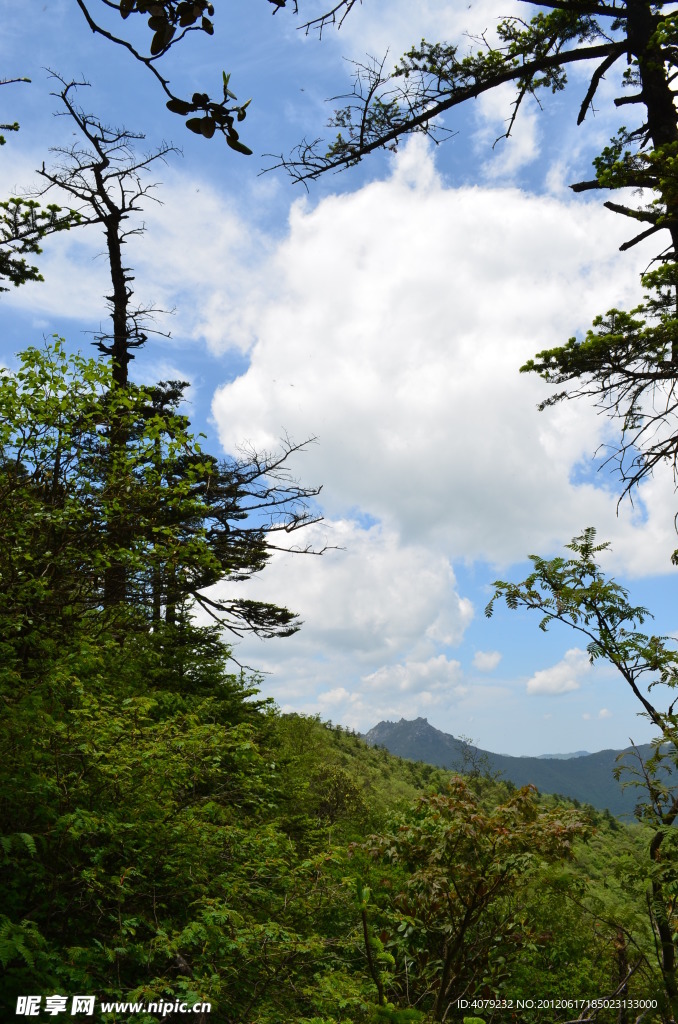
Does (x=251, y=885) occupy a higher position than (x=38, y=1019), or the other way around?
(x=251, y=885)

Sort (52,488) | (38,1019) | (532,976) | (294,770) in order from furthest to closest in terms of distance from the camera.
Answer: (294,770), (52,488), (532,976), (38,1019)

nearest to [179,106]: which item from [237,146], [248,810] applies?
[237,146]

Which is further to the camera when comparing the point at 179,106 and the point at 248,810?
the point at 248,810

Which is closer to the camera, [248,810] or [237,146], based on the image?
[237,146]

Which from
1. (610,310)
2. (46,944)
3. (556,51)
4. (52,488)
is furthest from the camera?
(556,51)

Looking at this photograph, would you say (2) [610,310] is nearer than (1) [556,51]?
Yes

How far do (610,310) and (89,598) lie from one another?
8.22 m

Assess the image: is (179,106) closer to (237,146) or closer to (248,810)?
(237,146)

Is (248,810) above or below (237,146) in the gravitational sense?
below

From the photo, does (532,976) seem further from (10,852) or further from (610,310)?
(610,310)

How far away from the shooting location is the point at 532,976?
7.27m

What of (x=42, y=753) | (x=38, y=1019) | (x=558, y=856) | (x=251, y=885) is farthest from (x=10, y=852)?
(x=558, y=856)

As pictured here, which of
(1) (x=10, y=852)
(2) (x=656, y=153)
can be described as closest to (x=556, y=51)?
(2) (x=656, y=153)

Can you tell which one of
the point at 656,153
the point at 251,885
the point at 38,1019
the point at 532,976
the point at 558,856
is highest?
the point at 656,153
